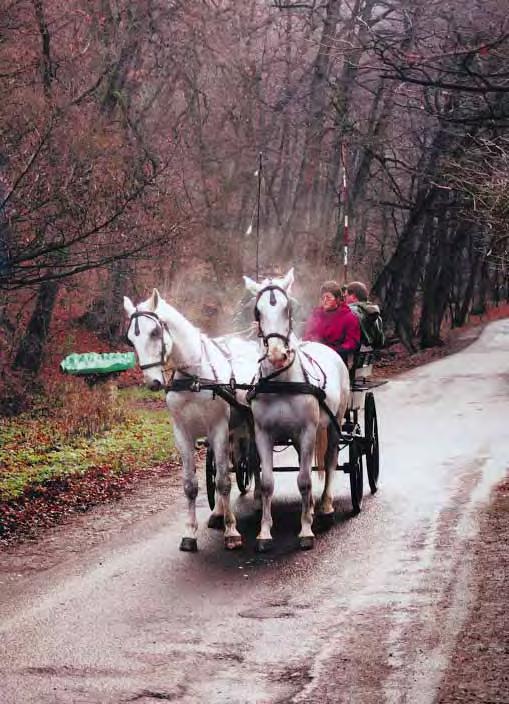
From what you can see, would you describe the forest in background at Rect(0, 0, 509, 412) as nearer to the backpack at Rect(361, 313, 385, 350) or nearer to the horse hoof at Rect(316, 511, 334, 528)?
the backpack at Rect(361, 313, 385, 350)

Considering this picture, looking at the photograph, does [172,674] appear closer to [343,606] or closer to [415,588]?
[343,606]

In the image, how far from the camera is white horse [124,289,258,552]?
8234 mm

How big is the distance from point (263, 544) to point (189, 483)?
84 cm

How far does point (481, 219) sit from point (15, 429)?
27.0 feet

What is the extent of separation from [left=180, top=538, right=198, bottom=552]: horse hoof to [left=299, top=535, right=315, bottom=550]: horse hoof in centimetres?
92

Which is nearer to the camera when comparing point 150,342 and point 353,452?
point 150,342

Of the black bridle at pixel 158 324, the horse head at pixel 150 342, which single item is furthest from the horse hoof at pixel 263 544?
the black bridle at pixel 158 324

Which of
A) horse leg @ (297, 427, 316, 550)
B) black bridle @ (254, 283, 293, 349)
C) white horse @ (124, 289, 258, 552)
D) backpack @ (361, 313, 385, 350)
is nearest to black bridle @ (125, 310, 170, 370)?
white horse @ (124, 289, 258, 552)

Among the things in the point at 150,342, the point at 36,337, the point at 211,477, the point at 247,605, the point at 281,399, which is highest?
the point at 150,342

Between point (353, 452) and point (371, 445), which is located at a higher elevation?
point (353, 452)

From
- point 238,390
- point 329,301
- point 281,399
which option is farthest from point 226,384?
point 329,301

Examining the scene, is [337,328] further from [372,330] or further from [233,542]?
[233,542]

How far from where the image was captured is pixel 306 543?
8867 millimetres

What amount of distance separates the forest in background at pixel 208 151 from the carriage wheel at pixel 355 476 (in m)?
A: 2.72
